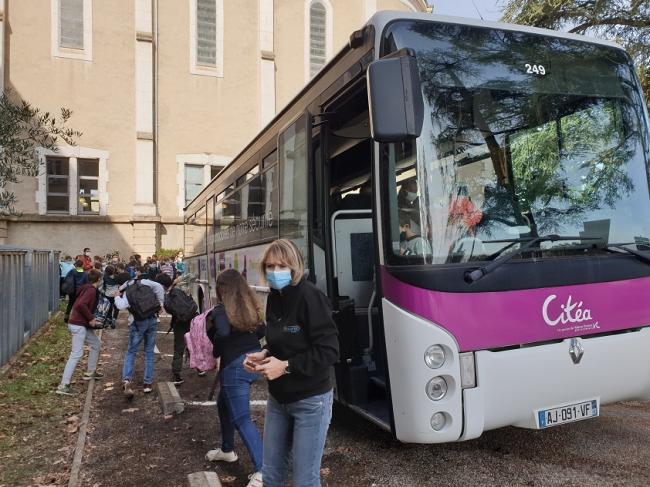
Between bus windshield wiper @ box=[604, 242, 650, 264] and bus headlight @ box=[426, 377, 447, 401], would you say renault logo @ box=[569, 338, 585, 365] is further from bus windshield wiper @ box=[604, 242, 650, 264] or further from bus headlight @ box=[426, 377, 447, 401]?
bus headlight @ box=[426, 377, 447, 401]

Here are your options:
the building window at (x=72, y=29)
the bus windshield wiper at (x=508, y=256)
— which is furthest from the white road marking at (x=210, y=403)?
the building window at (x=72, y=29)

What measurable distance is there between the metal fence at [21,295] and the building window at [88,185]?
1073cm

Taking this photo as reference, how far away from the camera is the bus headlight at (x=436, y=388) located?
12.7 feet

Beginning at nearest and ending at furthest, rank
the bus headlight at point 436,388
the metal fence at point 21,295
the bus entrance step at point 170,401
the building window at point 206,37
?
the bus headlight at point 436,388 < the bus entrance step at point 170,401 < the metal fence at point 21,295 < the building window at point 206,37

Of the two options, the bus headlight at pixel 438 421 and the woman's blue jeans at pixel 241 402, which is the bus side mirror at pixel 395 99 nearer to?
the bus headlight at pixel 438 421

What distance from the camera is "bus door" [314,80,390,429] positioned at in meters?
4.89

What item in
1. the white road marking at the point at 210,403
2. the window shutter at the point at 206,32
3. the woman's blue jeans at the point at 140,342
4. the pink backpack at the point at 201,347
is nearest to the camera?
the pink backpack at the point at 201,347

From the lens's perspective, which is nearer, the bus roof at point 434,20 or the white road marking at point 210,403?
the bus roof at point 434,20

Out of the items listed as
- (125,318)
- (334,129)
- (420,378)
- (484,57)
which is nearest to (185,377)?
(334,129)

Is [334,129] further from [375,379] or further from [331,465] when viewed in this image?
[331,465]

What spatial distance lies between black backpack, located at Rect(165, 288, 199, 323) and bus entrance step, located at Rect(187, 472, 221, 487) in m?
3.28

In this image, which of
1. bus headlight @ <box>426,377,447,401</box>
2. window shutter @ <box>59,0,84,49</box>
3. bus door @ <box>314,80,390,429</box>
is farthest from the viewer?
window shutter @ <box>59,0,84,49</box>

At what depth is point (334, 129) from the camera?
216 inches

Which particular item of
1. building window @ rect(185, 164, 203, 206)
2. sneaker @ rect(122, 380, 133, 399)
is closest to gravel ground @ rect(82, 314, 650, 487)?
sneaker @ rect(122, 380, 133, 399)
